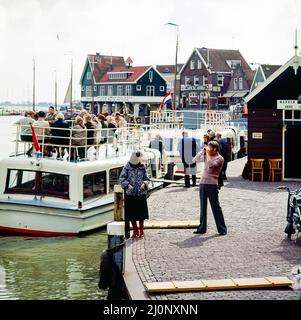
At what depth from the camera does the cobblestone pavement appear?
10.1m

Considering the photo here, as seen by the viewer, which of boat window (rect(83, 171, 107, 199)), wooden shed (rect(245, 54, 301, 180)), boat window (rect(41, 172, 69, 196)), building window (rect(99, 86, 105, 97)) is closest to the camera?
boat window (rect(41, 172, 69, 196))

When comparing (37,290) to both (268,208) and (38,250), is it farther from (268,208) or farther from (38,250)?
(268,208)

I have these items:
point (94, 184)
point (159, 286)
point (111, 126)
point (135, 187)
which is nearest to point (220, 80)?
point (111, 126)

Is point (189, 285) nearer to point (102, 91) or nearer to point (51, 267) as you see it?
point (51, 267)

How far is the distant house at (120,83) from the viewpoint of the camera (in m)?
90.2

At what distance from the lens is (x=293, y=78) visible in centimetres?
2314

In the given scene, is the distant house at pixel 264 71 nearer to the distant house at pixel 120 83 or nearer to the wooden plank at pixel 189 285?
the distant house at pixel 120 83

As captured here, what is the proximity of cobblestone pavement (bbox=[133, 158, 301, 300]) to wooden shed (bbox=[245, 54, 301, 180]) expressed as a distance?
528 centimetres

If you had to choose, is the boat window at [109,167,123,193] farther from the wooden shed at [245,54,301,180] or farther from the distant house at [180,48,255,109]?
the distant house at [180,48,255,109]

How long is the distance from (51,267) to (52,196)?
A: 3413mm

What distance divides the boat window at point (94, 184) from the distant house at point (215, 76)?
228ft

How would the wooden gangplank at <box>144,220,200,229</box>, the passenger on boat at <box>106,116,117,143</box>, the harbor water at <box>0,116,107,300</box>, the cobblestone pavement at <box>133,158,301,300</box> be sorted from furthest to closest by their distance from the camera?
1. the passenger on boat at <box>106,116,117,143</box>
2. the wooden gangplank at <box>144,220,200,229</box>
3. the harbor water at <box>0,116,107,300</box>
4. the cobblestone pavement at <box>133,158,301,300</box>

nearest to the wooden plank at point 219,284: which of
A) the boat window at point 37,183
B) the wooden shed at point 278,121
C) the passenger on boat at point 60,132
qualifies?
the boat window at point 37,183

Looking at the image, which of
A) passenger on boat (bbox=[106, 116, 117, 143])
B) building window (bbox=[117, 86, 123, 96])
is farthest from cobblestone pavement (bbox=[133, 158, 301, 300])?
building window (bbox=[117, 86, 123, 96])
